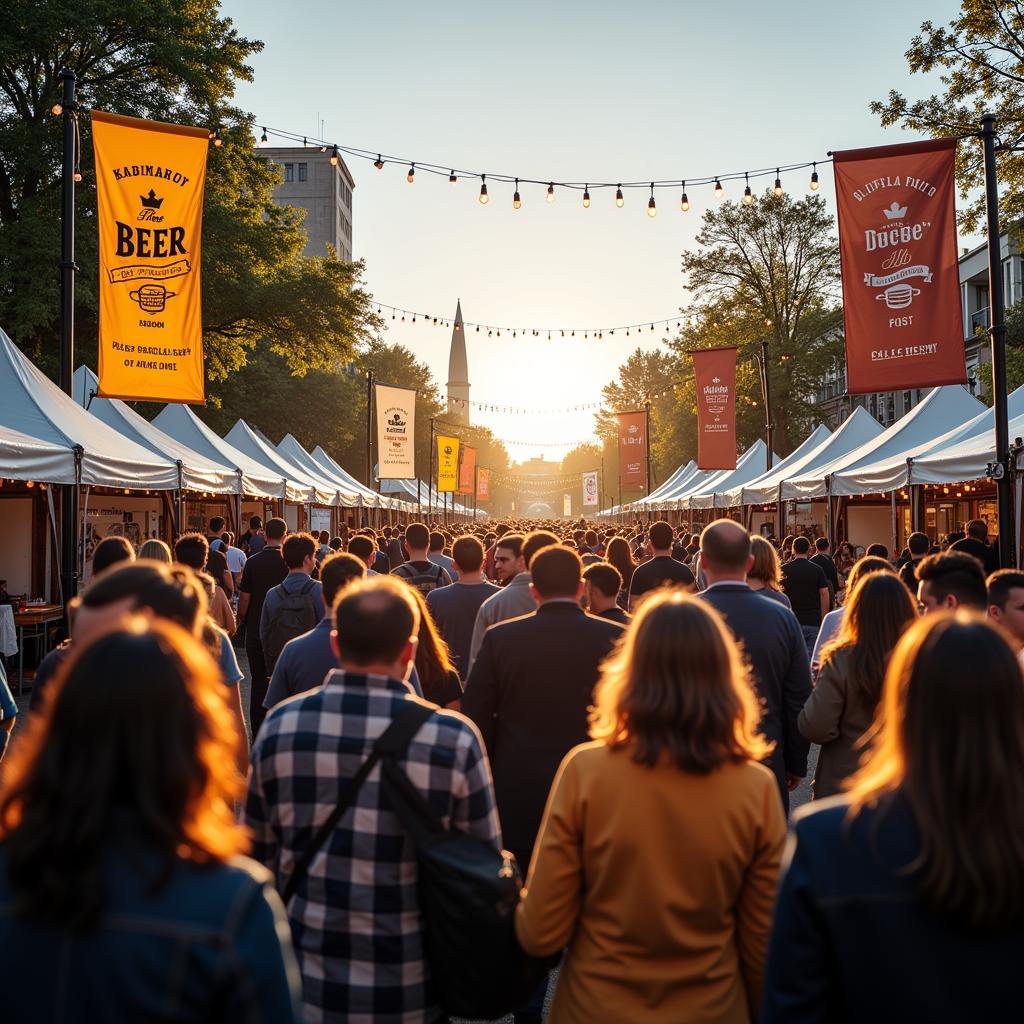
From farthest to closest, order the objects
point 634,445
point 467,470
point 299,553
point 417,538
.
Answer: point 467,470 < point 634,445 < point 417,538 < point 299,553

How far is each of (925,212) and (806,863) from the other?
1121 centimetres

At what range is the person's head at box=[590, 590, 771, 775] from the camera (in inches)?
92.0

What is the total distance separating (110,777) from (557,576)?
2.86m

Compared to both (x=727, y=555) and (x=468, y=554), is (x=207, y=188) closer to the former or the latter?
(x=468, y=554)

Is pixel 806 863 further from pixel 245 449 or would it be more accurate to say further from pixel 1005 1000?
pixel 245 449

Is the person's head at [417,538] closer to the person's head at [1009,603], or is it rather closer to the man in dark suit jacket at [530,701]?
the man in dark suit jacket at [530,701]

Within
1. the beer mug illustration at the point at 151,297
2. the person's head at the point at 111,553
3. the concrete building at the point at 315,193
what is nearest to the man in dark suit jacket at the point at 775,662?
the person's head at the point at 111,553

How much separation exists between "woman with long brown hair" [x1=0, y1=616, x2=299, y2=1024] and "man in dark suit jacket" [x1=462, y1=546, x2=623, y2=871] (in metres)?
2.46

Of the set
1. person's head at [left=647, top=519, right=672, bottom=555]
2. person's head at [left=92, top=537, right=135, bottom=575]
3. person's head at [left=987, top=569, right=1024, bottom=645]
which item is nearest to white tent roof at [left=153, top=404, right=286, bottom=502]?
person's head at [left=647, top=519, right=672, bottom=555]

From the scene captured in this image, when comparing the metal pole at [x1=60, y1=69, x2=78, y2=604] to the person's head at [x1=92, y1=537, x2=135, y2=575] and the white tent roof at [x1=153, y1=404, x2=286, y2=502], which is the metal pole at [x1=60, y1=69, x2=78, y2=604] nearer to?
the person's head at [x1=92, y1=537, x2=135, y2=575]

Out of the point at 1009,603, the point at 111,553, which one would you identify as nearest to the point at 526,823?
the point at 1009,603

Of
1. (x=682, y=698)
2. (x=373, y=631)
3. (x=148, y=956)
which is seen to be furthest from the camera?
(x=373, y=631)

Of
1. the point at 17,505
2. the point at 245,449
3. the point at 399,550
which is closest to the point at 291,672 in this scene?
the point at 399,550

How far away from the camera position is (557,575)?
4266 millimetres
